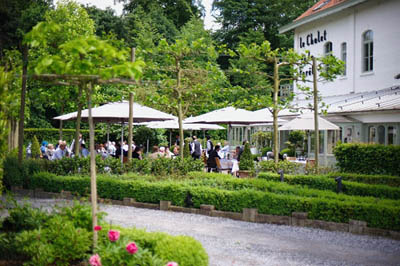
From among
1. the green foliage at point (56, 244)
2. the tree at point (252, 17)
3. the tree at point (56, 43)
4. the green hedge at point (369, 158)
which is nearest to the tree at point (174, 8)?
the tree at point (252, 17)

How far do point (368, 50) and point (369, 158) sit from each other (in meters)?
11.7

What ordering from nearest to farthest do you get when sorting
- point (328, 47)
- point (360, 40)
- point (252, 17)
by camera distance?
point (360, 40) → point (328, 47) → point (252, 17)

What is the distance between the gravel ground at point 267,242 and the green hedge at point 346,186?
259 centimetres

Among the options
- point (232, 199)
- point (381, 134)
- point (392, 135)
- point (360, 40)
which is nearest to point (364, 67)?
point (360, 40)

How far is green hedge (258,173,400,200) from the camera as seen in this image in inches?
411

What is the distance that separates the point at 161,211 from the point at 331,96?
57.5 feet

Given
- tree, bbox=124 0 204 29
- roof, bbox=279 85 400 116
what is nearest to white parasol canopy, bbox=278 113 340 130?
roof, bbox=279 85 400 116

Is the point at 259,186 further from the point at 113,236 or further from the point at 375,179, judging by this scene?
the point at 113,236

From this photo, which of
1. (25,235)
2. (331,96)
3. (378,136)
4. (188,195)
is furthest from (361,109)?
(25,235)

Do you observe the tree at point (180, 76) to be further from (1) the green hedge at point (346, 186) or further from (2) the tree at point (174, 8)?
(2) the tree at point (174, 8)

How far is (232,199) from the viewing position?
9.73 metres

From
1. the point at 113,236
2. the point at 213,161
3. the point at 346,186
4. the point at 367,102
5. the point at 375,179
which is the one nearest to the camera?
the point at 113,236

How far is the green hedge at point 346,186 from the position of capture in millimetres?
10445

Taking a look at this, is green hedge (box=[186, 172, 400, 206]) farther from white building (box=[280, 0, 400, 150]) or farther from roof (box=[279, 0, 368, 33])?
roof (box=[279, 0, 368, 33])
